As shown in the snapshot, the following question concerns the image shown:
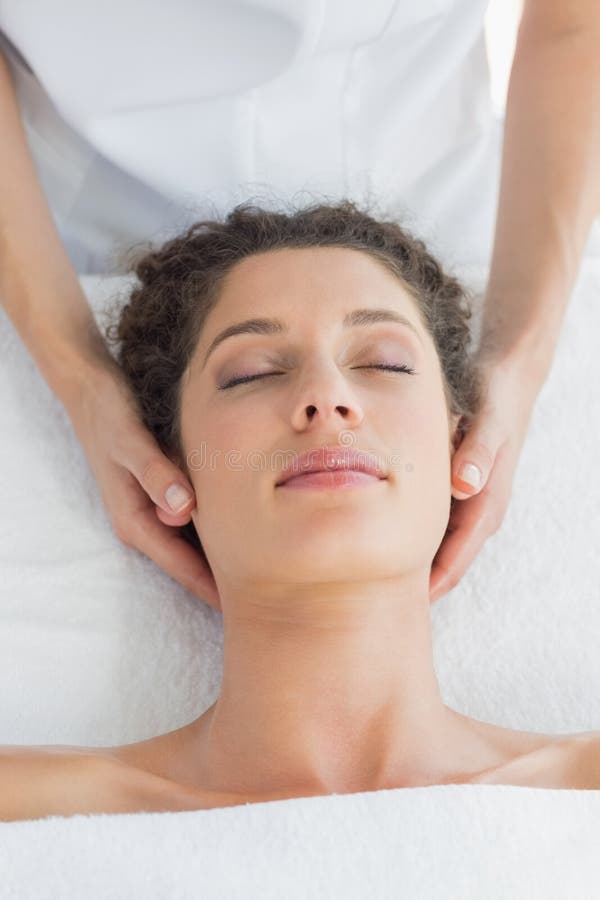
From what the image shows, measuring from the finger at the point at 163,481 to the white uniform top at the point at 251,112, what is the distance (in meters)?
0.45

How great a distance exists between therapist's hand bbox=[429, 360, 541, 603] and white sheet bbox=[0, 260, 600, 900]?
3.7 inches

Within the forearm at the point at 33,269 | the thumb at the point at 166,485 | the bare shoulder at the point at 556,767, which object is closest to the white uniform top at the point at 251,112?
the forearm at the point at 33,269

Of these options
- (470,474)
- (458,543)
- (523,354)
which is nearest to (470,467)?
(470,474)

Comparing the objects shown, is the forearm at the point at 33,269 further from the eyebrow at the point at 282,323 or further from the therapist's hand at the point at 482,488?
the therapist's hand at the point at 482,488

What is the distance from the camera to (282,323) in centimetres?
138

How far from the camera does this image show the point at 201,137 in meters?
1.67

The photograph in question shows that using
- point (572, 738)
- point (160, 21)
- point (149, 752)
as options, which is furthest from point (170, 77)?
point (572, 738)

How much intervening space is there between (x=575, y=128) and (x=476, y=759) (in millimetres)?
928

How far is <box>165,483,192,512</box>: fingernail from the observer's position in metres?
1.41

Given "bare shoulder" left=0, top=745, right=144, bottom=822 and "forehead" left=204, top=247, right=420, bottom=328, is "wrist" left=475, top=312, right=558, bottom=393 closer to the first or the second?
"forehead" left=204, top=247, right=420, bottom=328

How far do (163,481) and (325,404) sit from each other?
268 mm

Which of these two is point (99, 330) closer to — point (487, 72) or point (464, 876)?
point (487, 72)

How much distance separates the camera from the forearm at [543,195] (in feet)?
5.39

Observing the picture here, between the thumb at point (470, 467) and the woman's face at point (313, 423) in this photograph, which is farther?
the thumb at point (470, 467)
